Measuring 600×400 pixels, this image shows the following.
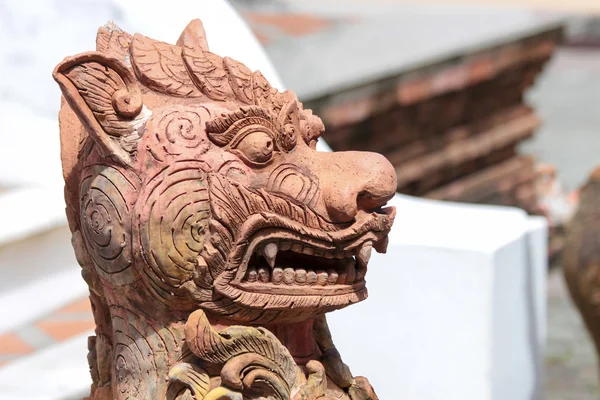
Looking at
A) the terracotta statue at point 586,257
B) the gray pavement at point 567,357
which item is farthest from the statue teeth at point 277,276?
the gray pavement at point 567,357

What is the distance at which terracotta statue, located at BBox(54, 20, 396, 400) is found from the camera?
1.47 metres

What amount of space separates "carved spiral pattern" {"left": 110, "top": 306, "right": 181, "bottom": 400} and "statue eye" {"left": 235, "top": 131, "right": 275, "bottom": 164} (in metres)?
0.30

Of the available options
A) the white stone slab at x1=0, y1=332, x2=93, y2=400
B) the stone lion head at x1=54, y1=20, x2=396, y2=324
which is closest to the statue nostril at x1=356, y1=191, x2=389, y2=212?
the stone lion head at x1=54, y1=20, x2=396, y2=324

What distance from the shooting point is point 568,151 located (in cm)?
773

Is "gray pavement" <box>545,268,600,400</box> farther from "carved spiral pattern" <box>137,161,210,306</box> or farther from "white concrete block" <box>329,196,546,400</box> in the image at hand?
"carved spiral pattern" <box>137,161,210,306</box>

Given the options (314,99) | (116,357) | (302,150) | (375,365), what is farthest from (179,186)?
(314,99)

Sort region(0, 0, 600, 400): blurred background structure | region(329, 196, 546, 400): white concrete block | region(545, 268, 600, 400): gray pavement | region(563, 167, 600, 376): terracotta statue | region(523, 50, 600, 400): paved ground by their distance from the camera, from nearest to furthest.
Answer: region(329, 196, 546, 400): white concrete block → region(0, 0, 600, 400): blurred background structure → region(563, 167, 600, 376): terracotta statue → region(545, 268, 600, 400): gray pavement → region(523, 50, 600, 400): paved ground

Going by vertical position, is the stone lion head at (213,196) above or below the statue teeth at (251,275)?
above

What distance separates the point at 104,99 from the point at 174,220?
22 cm

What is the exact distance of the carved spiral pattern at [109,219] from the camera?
1.50 meters

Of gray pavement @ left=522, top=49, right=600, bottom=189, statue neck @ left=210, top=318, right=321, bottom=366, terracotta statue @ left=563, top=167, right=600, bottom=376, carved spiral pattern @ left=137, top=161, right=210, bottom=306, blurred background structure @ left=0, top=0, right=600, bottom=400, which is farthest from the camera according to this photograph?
gray pavement @ left=522, top=49, right=600, bottom=189

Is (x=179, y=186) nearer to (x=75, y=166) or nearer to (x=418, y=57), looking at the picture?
(x=75, y=166)

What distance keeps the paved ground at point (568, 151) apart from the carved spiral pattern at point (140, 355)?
10.5 feet

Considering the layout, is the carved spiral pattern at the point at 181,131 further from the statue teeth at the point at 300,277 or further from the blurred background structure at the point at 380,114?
the blurred background structure at the point at 380,114
